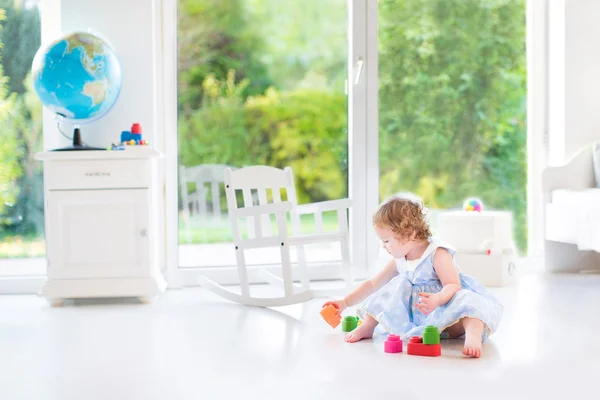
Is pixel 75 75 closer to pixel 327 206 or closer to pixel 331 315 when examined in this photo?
pixel 327 206

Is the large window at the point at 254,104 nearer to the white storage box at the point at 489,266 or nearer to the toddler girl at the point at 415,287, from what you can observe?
the white storage box at the point at 489,266

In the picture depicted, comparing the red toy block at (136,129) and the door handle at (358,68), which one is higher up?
the door handle at (358,68)

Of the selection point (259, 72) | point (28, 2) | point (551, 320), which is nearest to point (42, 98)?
point (28, 2)

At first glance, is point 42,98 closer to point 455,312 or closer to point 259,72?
point 259,72

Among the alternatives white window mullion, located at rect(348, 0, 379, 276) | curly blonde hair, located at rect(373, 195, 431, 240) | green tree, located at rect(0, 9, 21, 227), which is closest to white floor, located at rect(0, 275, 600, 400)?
curly blonde hair, located at rect(373, 195, 431, 240)

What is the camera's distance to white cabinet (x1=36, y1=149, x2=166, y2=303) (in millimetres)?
3281

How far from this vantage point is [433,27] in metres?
4.14

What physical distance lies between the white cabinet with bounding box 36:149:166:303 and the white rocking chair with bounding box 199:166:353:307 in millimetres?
314

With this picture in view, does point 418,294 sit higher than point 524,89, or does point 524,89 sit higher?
point 524,89

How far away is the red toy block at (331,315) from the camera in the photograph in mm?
2492

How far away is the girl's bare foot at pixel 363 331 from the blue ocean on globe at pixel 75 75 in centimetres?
152

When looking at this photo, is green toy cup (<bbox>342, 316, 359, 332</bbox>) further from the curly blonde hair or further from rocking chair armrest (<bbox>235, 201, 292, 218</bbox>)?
rocking chair armrest (<bbox>235, 201, 292, 218</bbox>)

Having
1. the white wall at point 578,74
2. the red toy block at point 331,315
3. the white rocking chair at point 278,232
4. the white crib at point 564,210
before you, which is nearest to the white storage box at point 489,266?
the white crib at point 564,210

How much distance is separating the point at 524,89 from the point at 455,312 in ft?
7.39
